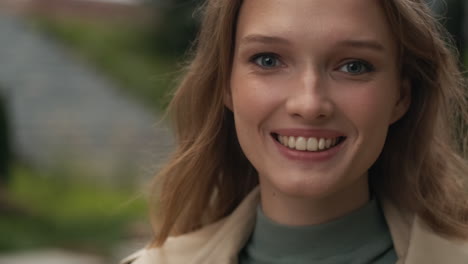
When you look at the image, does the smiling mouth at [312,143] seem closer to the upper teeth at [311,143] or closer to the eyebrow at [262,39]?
the upper teeth at [311,143]

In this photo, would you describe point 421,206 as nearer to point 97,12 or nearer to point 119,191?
point 119,191

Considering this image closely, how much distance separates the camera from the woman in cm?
213

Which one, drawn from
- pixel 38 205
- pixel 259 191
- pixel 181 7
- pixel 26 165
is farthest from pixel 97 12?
pixel 259 191

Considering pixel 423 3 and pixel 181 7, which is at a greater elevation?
pixel 423 3

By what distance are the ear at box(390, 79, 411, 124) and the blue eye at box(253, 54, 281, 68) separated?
376 millimetres

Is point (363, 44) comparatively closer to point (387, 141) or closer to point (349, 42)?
point (349, 42)

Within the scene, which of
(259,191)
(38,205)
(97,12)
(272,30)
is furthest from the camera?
(97,12)

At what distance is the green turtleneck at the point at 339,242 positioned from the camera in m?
2.26

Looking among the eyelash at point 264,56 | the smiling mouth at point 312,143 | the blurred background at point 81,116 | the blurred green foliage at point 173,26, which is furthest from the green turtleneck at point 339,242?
the blurred green foliage at point 173,26

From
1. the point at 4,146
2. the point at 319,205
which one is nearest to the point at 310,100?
the point at 319,205

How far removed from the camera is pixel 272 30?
7.09 feet

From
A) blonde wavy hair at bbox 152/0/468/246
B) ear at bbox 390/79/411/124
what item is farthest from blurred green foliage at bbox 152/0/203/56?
ear at bbox 390/79/411/124

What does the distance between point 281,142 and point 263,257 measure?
37 centimetres

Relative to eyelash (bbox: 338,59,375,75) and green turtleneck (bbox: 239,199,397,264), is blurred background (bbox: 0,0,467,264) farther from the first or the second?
eyelash (bbox: 338,59,375,75)
